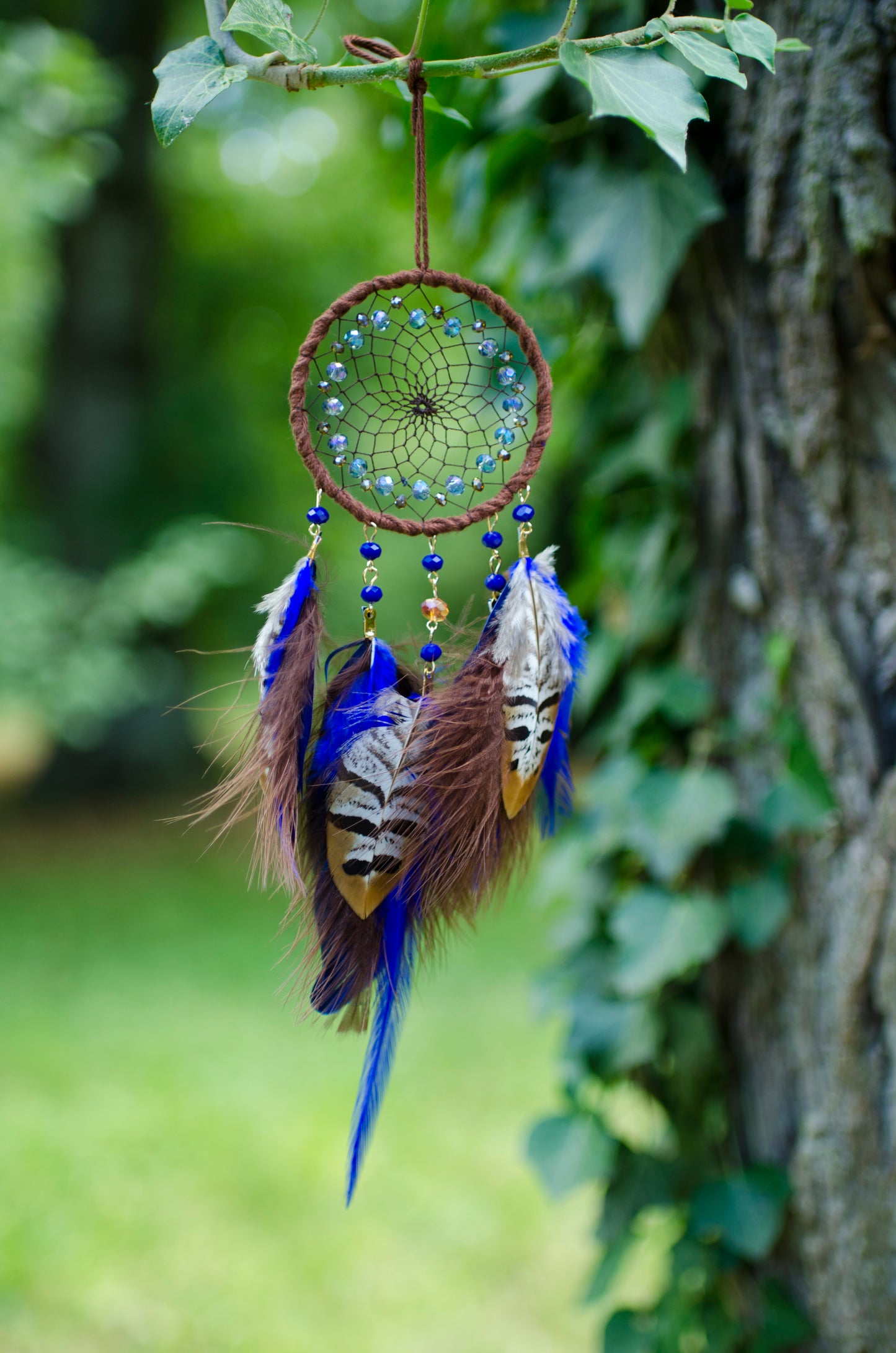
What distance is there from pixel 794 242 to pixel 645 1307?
1544 mm

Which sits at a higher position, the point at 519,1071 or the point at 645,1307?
the point at 645,1307

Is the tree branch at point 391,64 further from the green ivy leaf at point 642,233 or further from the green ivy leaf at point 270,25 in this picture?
the green ivy leaf at point 642,233

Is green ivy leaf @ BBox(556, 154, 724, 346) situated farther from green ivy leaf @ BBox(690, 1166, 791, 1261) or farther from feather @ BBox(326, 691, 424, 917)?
green ivy leaf @ BBox(690, 1166, 791, 1261)

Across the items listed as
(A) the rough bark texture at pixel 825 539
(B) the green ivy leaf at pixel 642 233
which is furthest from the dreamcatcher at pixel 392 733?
(A) the rough bark texture at pixel 825 539

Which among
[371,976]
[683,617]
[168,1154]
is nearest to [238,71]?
[371,976]

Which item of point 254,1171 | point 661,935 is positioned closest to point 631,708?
point 661,935

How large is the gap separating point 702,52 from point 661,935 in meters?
1.07

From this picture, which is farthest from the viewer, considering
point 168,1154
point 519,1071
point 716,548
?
point 519,1071

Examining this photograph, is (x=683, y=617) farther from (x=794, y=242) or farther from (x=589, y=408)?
(x=794, y=242)

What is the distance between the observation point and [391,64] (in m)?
0.88

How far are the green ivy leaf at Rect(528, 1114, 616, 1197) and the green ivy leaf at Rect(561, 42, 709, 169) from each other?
1319 millimetres

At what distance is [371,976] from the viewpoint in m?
0.95

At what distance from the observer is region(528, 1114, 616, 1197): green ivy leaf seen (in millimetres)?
1485

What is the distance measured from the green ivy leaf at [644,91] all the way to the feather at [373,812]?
535 mm
